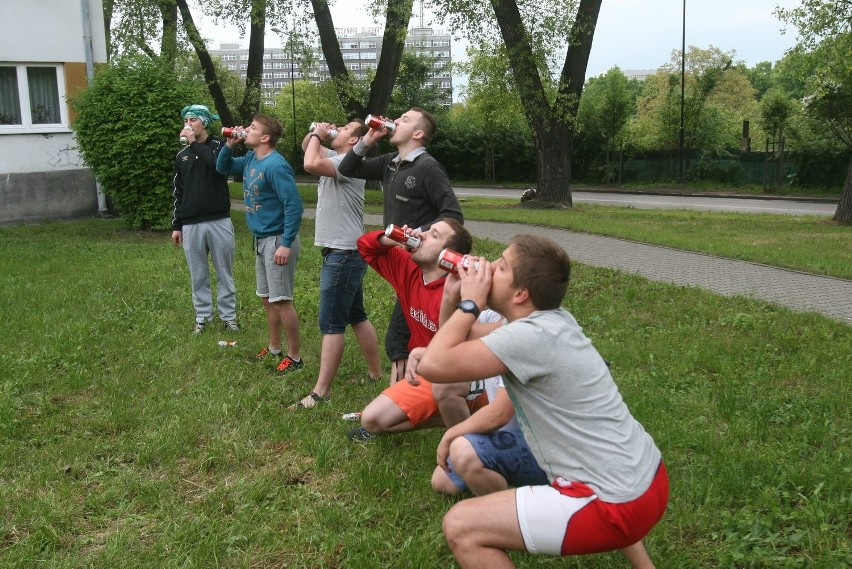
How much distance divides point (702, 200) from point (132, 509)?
29.4 m

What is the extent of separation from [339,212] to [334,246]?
239 mm

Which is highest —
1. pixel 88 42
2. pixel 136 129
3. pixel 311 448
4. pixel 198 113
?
pixel 88 42

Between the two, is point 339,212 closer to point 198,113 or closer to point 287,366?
point 287,366

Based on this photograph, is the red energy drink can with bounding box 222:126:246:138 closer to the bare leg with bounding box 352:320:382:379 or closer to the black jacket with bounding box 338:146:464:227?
the black jacket with bounding box 338:146:464:227

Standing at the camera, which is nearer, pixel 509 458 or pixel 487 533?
pixel 487 533

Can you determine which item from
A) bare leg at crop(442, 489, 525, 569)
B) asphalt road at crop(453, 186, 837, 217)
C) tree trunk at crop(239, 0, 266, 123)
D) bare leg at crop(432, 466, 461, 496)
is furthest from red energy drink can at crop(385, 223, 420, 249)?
tree trunk at crop(239, 0, 266, 123)

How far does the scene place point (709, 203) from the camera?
94.4 ft

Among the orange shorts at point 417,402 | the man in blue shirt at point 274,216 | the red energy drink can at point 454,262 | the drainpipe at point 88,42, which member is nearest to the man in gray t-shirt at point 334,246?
the man in blue shirt at point 274,216

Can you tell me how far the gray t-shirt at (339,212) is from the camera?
555cm

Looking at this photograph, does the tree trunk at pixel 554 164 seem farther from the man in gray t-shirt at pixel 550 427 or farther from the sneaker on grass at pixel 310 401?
the man in gray t-shirt at pixel 550 427

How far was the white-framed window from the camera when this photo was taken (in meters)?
17.3

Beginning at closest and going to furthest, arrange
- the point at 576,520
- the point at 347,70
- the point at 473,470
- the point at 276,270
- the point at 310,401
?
the point at 576,520
the point at 473,470
the point at 310,401
the point at 276,270
the point at 347,70

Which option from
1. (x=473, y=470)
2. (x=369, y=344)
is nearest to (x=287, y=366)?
(x=369, y=344)

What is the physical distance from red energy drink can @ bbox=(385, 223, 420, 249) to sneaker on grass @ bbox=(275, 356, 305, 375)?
2.63 m
